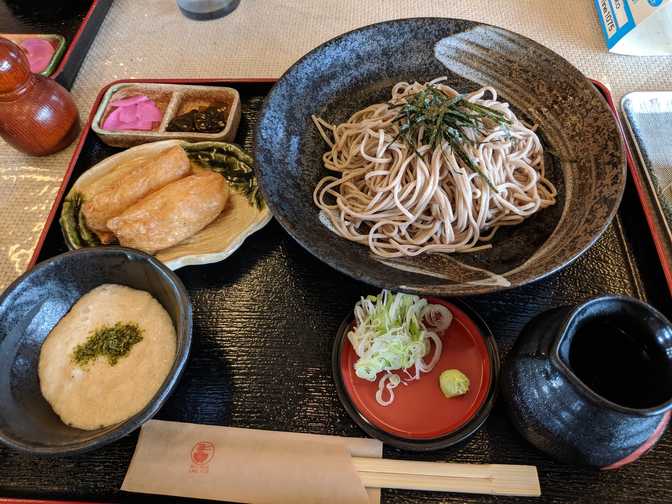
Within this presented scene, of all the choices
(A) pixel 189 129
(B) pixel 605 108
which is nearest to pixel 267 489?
(A) pixel 189 129

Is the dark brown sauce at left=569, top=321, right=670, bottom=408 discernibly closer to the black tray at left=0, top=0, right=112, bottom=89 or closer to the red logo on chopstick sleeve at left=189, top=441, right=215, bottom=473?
the red logo on chopstick sleeve at left=189, top=441, right=215, bottom=473

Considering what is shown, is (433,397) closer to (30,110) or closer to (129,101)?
(129,101)

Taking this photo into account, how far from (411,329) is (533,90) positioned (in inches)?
44.5

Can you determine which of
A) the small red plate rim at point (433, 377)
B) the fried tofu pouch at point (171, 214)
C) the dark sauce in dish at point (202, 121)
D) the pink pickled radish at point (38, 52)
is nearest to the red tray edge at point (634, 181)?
the dark sauce in dish at point (202, 121)

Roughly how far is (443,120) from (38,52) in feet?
7.43

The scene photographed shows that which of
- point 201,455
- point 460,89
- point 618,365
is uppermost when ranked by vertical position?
point 460,89

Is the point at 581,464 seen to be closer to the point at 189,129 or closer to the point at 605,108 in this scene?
the point at 605,108

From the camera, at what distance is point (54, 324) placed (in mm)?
1537

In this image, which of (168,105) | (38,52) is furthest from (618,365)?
(38,52)

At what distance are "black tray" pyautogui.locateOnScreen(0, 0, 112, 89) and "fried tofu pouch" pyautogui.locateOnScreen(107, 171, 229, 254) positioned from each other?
1.33 metres

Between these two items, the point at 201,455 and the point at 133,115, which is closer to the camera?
the point at 201,455

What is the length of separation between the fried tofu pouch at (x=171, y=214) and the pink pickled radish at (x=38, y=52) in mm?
1336

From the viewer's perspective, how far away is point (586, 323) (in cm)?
117

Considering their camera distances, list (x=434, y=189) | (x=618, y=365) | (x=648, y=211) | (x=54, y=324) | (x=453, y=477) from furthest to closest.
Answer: (x=648, y=211) < (x=434, y=189) < (x=54, y=324) < (x=453, y=477) < (x=618, y=365)
